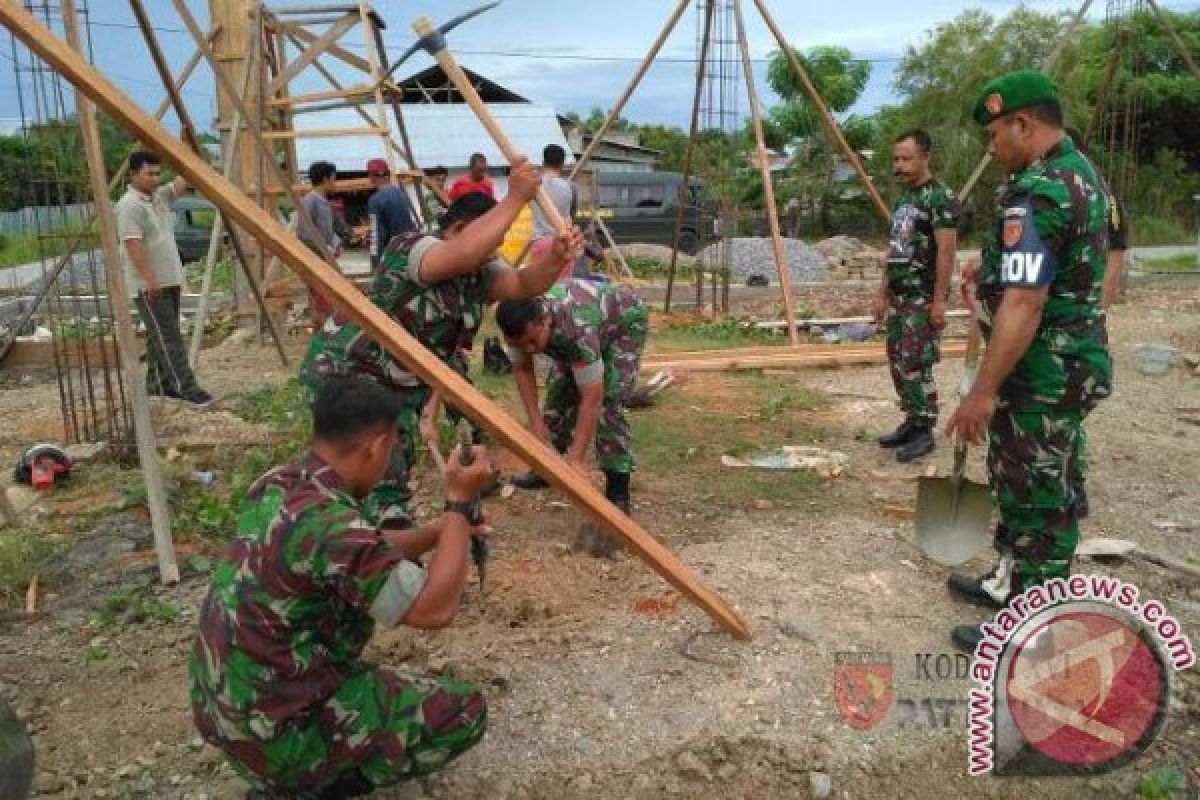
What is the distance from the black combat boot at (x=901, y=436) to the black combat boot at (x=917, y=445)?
0.07 feet

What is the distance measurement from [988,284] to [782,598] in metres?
1.36

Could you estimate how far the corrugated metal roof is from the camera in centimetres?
2383

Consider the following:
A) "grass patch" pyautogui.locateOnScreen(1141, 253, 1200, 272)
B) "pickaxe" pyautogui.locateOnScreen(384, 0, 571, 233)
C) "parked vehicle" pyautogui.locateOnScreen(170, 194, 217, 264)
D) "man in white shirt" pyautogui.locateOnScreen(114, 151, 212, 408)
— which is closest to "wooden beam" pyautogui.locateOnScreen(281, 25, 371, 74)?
"man in white shirt" pyautogui.locateOnScreen(114, 151, 212, 408)

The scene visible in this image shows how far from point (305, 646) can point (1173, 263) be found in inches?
665

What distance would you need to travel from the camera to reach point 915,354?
17.7 feet

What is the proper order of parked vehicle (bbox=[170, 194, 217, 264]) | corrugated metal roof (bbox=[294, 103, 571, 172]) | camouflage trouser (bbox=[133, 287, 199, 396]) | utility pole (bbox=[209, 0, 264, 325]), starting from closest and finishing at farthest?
camouflage trouser (bbox=[133, 287, 199, 396])
utility pole (bbox=[209, 0, 264, 325])
parked vehicle (bbox=[170, 194, 217, 264])
corrugated metal roof (bbox=[294, 103, 571, 172])

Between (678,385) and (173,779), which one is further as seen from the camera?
(678,385)

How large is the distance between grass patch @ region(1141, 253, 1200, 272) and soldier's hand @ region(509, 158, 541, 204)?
13472 millimetres

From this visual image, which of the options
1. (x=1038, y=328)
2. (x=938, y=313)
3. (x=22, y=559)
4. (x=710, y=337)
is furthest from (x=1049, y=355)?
(x=710, y=337)

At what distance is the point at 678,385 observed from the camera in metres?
7.30

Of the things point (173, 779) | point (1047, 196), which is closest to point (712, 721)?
point (173, 779)

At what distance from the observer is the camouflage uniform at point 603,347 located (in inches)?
154

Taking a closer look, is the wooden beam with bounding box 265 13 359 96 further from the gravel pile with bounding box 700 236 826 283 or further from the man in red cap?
the gravel pile with bounding box 700 236 826 283

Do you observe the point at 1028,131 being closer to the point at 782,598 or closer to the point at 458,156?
the point at 782,598
